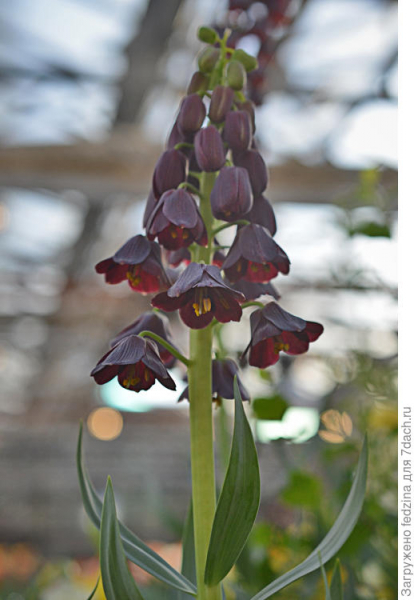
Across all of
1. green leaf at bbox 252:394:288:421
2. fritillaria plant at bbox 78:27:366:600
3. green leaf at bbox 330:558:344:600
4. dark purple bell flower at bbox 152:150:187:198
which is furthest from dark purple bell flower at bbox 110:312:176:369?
green leaf at bbox 252:394:288:421

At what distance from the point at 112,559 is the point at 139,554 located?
5 centimetres

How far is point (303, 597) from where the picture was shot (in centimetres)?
75

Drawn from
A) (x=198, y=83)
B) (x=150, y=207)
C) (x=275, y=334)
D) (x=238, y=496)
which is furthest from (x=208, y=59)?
(x=238, y=496)

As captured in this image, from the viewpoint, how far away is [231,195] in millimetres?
448

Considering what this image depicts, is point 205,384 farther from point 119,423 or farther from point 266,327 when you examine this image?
point 119,423

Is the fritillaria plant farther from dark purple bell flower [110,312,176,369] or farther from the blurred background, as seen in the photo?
the blurred background

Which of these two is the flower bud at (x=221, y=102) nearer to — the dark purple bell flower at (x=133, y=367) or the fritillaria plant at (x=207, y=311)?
the fritillaria plant at (x=207, y=311)

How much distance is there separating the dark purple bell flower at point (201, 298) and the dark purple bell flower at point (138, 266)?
1.6 inches

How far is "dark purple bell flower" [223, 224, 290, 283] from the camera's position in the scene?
447 millimetres

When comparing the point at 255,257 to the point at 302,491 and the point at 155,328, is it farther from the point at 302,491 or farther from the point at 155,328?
the point at 302,491

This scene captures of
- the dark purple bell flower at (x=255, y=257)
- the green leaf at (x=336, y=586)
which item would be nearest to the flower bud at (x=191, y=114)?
the dark purple bell flower at (x=255, y=257)

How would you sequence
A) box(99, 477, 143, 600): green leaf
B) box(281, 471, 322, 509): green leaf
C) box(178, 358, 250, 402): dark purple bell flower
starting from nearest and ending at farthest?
box(99, 477, 143, 600): green leaf → box(178, 358, 250, 402): dark purple bell flower → box(281, 471, 322, 509): green leaf

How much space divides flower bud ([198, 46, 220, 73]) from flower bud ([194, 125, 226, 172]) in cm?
8
